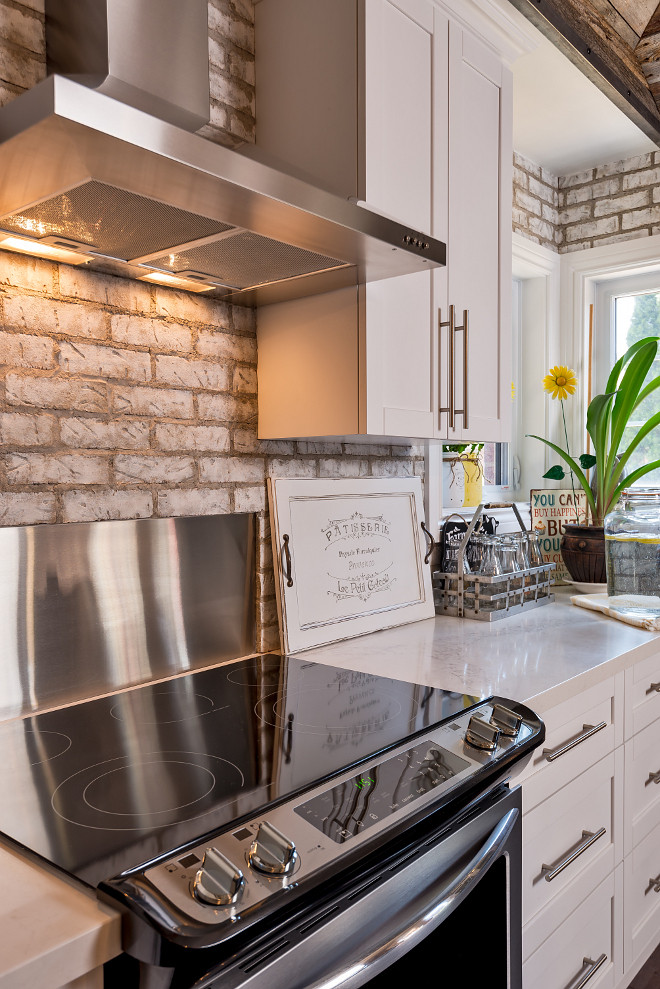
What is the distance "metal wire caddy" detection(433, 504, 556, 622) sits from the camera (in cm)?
215

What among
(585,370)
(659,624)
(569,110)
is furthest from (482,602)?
(569,110)

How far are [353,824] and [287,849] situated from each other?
0.44 feet

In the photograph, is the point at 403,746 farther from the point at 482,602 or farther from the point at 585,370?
the point at 585,370

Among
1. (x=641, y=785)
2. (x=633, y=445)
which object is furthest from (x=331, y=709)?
(x=633, y=445)

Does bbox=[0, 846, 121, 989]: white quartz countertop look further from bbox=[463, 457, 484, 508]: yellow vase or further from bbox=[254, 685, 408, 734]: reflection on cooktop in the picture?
bbox=[463, 457, 484, 508]: yellow vase

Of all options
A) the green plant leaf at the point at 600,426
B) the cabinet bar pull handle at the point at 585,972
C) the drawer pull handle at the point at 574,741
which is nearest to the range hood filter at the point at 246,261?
the drawer pull handle at the point at 574,741

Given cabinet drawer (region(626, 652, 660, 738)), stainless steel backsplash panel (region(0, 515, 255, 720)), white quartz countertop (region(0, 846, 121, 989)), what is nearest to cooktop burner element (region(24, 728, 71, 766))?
stainless steel backsplash panel (region(0, 515, 255, 720))

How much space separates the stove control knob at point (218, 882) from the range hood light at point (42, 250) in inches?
39.5

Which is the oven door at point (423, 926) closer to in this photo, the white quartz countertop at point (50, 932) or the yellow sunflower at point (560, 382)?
the white quartz countertop at point (50, 932)

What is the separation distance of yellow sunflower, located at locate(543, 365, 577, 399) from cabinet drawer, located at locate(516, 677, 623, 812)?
1.56 metres

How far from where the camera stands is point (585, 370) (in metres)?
3.20

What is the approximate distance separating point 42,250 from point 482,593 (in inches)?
56.9

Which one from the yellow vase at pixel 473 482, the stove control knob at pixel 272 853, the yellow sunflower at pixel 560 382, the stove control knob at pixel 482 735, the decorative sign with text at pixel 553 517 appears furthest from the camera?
the yellow sunflower at pixel 560 382

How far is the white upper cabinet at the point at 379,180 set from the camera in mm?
1567
